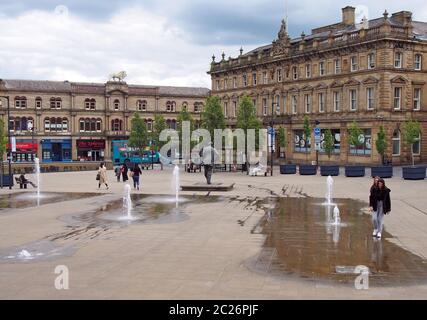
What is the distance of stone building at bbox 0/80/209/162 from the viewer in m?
81.9

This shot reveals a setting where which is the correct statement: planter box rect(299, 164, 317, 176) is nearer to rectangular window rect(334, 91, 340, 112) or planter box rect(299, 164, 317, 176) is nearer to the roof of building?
rectangular window rect(334, 91, 340, 112)

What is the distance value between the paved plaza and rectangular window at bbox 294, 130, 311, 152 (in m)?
39.5

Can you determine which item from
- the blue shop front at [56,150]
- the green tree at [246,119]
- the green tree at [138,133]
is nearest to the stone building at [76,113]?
the blue shop front at [56,150]

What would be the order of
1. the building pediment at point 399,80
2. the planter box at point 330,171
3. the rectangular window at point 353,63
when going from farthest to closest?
the rectangular window at point 353,63 < the building pediment at point 399,80 < the planter box at point 330,171

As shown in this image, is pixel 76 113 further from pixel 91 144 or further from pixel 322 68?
pixel 322 68

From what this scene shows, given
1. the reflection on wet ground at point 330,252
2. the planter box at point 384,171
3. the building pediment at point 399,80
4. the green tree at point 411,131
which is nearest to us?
the reflection on wet ground at point 330,252

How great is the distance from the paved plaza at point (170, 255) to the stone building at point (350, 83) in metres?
31.2

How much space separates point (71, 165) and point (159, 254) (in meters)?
46.5

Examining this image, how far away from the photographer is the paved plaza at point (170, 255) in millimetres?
9312

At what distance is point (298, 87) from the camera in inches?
2544

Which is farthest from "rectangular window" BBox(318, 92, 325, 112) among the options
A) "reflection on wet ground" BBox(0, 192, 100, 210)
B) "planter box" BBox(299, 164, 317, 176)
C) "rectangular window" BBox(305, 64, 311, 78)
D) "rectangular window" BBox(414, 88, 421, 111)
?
"reflection on wet ground" BBox(0, 192, 100, 210)

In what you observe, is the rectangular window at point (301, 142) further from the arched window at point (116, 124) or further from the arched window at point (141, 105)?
the arched window at point (116, 124)

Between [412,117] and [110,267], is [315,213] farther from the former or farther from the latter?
[412,117]
